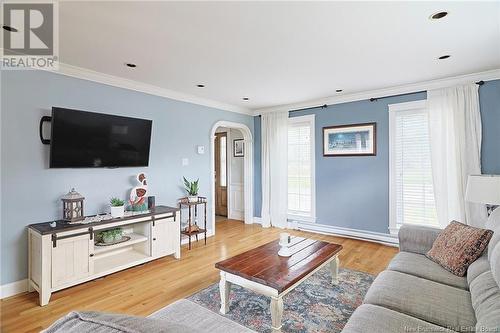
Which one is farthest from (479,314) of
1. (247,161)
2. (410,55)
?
(247,161)

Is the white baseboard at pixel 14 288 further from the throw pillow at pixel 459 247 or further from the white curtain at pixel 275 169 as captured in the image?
the throw pillow at pixel 459 247

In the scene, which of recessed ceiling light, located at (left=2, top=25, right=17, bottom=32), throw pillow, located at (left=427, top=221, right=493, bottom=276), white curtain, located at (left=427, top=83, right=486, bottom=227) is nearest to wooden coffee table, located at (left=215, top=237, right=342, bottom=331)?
throw pillow, located at (left=427, top=221, right=493, bottom=276)

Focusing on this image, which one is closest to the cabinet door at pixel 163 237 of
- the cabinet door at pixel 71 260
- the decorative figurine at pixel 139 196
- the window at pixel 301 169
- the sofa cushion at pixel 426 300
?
the decorative figurine at pixel 139 196

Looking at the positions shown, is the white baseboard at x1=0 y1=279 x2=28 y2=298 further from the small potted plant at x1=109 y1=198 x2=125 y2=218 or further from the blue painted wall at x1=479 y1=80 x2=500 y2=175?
the blue painted wall at x1=479 y1=80 x2=500 y2=175

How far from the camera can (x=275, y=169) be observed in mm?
5441

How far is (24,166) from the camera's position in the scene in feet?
9.10

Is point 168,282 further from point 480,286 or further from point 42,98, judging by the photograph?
point 480,286

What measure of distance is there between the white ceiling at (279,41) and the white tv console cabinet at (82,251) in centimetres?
184

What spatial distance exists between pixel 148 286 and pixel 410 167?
13.1 feet

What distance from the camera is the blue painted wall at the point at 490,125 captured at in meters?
3.38

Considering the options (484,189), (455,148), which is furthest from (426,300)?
(455,148)

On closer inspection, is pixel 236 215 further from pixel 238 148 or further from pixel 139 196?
pixel 139 196

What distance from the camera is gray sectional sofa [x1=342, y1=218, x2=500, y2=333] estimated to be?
54.2 inches

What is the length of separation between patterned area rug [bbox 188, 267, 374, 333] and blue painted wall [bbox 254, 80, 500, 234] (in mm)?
1619
